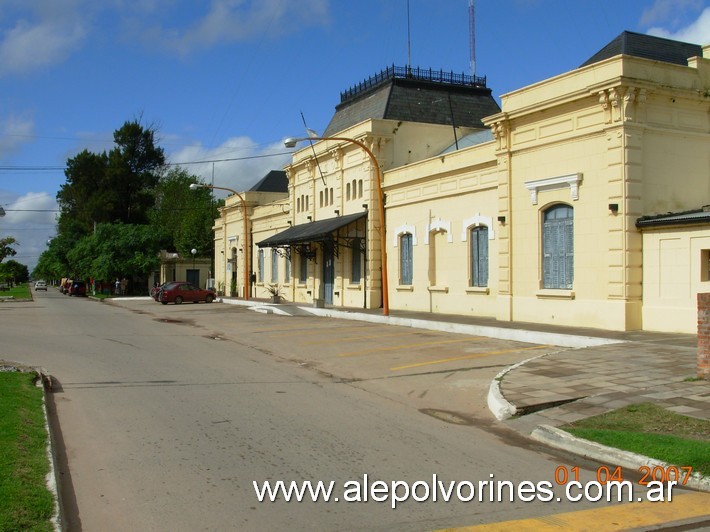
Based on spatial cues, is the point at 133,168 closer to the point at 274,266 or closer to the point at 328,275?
the point at 274,266

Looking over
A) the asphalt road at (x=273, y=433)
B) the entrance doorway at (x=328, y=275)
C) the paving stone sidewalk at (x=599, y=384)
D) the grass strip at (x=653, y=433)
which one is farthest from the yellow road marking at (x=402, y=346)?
the entrance doorway at (x=328, y=275)

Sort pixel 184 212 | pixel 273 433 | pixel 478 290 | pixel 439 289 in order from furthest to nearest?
pixel 184 212 < pixel 439 289 < pixel 478 290 < pixel 273 433

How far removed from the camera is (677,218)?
17344 mm

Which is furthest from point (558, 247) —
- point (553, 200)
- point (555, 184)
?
point (555, 184)

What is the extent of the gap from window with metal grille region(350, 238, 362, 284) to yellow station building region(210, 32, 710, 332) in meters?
0.08

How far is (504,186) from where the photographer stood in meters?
22.3

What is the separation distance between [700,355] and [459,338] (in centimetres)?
927

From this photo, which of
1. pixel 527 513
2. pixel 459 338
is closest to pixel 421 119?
pixel 459 338

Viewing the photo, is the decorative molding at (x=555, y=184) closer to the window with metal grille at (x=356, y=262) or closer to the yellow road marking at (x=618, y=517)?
the window with metal grille at (x=356, y=262)

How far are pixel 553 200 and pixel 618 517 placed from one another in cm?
1599

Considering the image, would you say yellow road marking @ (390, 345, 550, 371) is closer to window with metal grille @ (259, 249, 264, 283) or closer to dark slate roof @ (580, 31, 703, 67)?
dark slate roof @ (580, 31, 703, 67)

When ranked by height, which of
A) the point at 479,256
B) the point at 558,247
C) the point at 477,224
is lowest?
the point at 479,256

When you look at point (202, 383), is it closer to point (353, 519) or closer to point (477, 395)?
point (477, 395)

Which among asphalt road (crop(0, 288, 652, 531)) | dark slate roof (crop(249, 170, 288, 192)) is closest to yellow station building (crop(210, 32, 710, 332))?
asphalt road (crop(0, 288, 652, 531))
